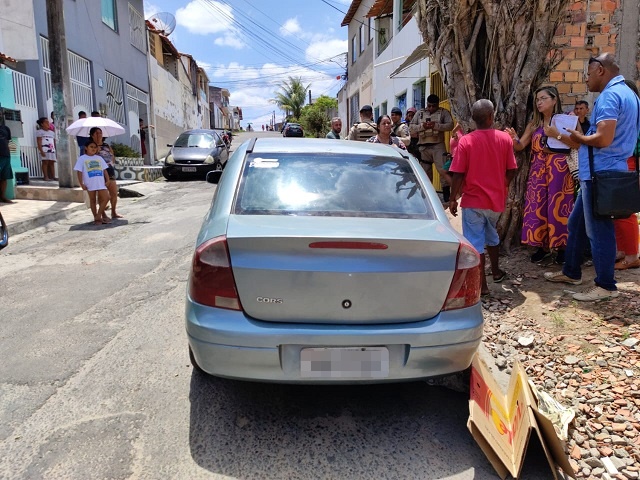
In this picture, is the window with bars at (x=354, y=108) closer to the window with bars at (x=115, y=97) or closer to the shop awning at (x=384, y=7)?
the shop awning at (x=384, y=7)

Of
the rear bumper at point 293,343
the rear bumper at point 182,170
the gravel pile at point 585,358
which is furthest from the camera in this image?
the rear bumper at point 182,170

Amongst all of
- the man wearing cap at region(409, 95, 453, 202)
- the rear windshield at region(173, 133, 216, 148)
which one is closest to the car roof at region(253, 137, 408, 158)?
the man wearing cap at region(409, 95, 453, 202)

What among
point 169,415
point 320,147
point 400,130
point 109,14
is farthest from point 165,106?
point 169,415

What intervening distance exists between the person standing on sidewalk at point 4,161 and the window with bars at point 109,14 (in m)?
9.22

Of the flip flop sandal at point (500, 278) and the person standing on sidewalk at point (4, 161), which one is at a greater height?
the person standing on sidewalk at point (4, 161)

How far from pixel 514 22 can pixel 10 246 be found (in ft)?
23.7

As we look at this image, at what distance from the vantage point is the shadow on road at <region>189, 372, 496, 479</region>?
8.07 feet

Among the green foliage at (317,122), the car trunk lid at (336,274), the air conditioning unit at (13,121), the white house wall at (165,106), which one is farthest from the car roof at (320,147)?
the green foliage at (317,122)

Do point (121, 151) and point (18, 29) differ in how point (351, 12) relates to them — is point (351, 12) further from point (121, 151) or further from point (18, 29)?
point (18, 29)

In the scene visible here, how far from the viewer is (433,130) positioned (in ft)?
24.7

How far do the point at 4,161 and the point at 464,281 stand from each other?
9.70 meters

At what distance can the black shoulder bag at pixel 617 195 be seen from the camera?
3824 mm

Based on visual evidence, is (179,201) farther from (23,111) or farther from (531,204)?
(531,204)

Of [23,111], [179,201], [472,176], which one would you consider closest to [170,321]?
[472,176]
